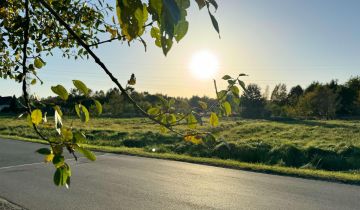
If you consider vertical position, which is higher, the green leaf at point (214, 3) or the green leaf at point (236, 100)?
the green leaf at point (214, 3)

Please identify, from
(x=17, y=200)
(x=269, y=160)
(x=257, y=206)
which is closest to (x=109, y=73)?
(x=257, y=206)

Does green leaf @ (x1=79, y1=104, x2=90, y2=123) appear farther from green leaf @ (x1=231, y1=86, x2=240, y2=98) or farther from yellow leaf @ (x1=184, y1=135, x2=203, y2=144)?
green leaf @ (x1=231, y1=86, x2=240, y2=98)

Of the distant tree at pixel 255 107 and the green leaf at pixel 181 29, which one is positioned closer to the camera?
the green leaf at pixel 181 29

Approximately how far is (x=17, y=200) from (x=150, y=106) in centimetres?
706

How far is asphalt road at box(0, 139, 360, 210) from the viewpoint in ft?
25.5

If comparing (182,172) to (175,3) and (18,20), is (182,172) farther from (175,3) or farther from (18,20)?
(175,3)

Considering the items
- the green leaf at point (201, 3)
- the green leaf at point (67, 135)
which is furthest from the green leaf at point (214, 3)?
the green leaf at point (67, 135)

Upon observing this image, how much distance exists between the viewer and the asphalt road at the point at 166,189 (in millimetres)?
7781

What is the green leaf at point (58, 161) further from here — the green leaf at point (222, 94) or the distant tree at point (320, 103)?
the distant tree at point (320, 103)

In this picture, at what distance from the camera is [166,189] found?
8.99 metres

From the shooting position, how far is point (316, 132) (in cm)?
2481

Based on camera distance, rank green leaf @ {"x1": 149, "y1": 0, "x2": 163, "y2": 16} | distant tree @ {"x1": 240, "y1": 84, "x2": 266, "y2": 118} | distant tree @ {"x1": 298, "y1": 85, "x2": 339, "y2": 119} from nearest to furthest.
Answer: green leaf @ {"x1": 149, "y1": 0, "x2": 163, "y2": 16} < distant tree @ {"x1": 298, "y1": 85, "x2": 339, "y2": 119} < distant tree @ {"x1": 240, "y1": 84, "x2": 266, "y2": 118}

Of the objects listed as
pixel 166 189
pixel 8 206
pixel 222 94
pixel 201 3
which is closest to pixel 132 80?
pixel 222 94

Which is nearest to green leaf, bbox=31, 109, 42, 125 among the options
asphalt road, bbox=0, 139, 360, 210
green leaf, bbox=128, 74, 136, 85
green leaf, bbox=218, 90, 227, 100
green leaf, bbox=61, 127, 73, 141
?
green leaf, bbox=61, 127, 73, 141
